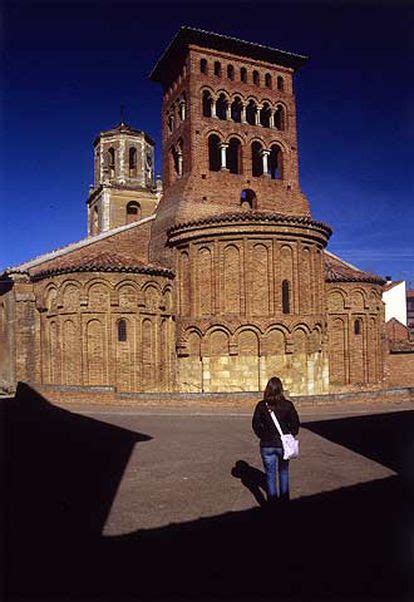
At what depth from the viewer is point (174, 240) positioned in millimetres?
24156

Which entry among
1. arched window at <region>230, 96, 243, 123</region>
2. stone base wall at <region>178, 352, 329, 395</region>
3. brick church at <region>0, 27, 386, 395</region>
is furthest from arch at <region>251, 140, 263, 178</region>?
stone base wall at <region>178, 352, 329, 395</region>

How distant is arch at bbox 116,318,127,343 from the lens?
22500mm

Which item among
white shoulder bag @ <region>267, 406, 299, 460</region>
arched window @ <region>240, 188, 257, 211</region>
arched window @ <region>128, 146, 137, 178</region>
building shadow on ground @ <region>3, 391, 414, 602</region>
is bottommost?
building shadow on ground @ <region>3, 391, 414, 602</region>

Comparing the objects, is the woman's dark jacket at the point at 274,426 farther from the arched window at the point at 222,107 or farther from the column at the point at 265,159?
the arched window at the point at 222,107

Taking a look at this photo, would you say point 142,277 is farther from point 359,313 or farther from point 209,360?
point 359,313

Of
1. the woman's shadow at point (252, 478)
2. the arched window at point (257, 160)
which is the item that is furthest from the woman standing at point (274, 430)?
the arched window at point (257, 160)

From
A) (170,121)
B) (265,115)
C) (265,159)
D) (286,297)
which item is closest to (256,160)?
(265,159)

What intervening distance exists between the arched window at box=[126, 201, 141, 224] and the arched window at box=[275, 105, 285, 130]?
15436mm

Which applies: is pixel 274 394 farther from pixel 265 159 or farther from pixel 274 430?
pixel 265 159

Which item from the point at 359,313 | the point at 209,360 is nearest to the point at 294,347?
the point at 209,360

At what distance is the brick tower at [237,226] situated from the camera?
72.5 feet

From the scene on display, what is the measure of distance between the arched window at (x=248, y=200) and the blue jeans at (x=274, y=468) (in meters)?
21.1

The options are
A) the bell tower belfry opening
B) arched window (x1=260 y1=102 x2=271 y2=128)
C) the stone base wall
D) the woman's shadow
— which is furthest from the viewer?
the bell tower belfry opening

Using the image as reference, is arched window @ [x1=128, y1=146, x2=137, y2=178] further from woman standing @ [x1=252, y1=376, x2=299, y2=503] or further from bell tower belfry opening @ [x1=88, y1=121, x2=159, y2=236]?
woman standing @ [x1=252, y1=376, x2=299, y2=503]
